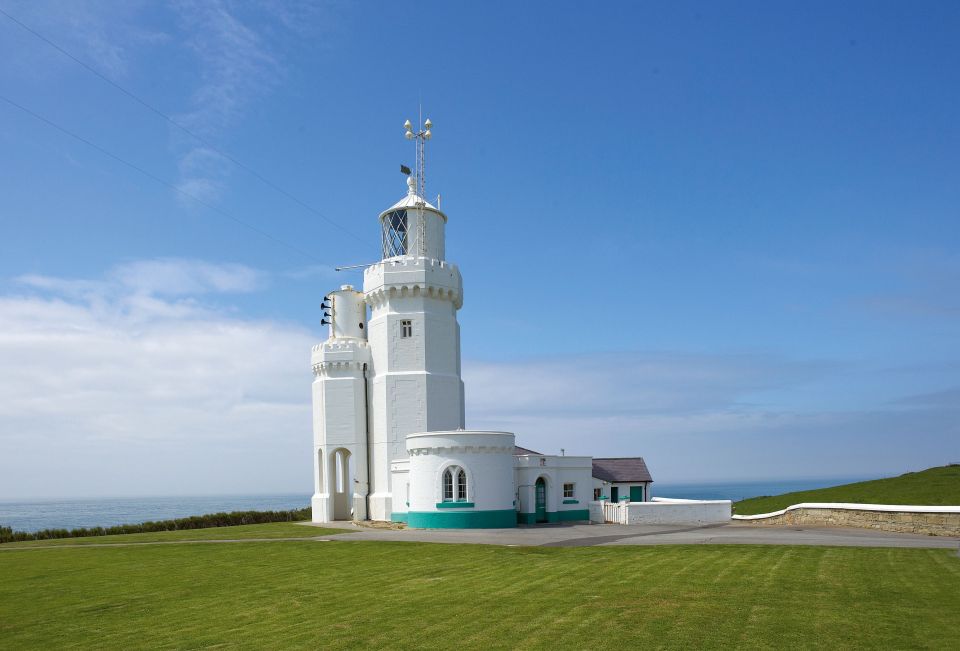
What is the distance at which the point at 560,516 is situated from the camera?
33906 mm

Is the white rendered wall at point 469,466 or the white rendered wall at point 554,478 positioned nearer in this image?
the white rendered wall at point 469,466

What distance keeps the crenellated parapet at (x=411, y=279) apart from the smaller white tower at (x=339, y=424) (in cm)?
326

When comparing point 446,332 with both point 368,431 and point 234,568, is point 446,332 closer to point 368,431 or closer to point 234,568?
point 368,431

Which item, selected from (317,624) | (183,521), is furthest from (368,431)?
(317,624)

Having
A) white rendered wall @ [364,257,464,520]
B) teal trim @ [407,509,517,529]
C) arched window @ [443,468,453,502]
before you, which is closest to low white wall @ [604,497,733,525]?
teal trim @ [407,509,517,529]

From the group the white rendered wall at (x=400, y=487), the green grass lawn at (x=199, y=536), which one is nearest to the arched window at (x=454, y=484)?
the white rendered wall at (x=400, y=487)

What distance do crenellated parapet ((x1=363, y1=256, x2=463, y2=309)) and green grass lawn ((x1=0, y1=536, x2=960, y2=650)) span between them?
19425mm

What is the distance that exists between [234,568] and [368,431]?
2022 centimetres

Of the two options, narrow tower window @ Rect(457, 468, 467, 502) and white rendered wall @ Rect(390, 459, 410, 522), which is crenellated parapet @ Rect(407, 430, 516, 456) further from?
white rendered wall @ Rect(390, 459, 410, 522)

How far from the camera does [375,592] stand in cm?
1355

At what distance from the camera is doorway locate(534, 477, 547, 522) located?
33.5m

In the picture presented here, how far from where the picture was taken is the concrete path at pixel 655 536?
20.6 metres

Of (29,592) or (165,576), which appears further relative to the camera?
(165,576)

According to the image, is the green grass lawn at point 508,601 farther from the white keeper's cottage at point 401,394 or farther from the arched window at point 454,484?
the white keeper's cottage at point 401,394
